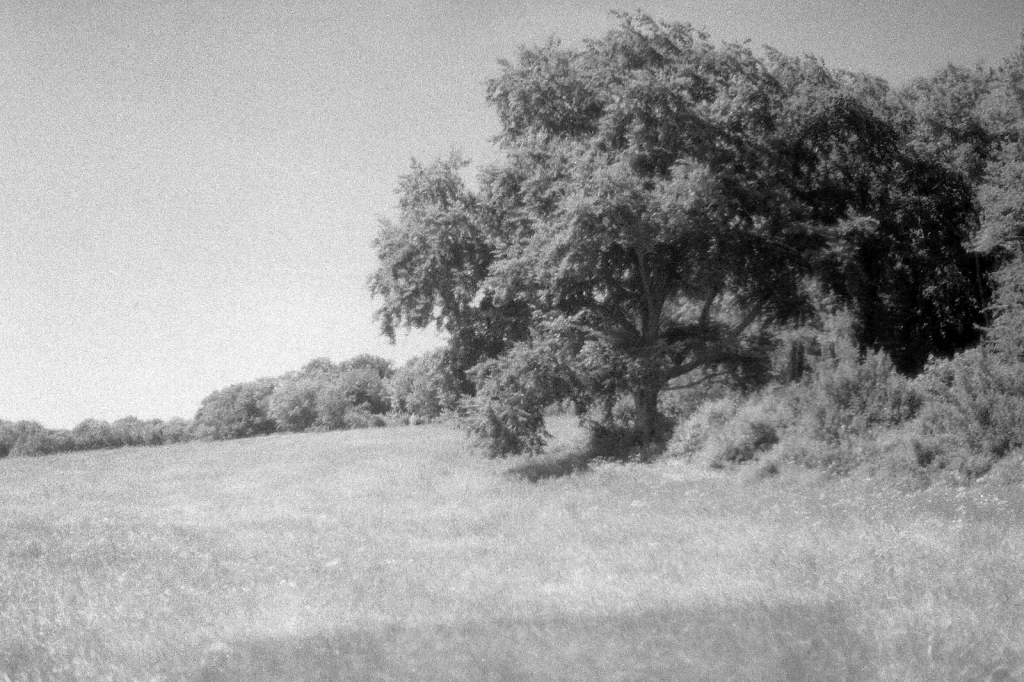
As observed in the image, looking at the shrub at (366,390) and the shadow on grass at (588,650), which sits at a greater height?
the shrub at (366,390)

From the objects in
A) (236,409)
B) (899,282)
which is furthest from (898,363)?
(236,409)

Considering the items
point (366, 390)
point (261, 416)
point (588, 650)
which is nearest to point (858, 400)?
point (588, 650)

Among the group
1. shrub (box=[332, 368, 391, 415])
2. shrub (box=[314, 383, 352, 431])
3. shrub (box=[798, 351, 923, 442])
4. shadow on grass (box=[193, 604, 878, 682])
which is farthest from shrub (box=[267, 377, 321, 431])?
shadow on grass (box=[193, 604, 878, 682])

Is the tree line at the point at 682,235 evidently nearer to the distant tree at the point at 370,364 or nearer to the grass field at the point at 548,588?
the grass field at the point at 548,588

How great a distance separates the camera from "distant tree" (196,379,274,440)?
106062 millimetres

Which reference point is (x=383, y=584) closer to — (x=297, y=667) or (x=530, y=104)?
(x=297, y=667)

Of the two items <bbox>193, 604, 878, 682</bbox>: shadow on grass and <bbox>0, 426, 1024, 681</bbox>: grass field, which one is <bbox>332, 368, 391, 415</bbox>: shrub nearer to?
<bbox>0, 426, 1024, 681</bbox>: grass field

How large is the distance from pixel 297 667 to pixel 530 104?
2319 cm

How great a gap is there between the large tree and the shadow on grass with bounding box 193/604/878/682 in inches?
632

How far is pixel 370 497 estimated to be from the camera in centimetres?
2380

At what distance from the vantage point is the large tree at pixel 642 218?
24.7 metres

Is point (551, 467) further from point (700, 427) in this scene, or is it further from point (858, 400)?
point (858, 400)

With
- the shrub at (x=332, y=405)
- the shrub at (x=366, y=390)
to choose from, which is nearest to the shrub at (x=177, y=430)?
the shrub at (x=332, y=405)

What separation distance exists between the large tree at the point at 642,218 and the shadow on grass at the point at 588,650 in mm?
16061
